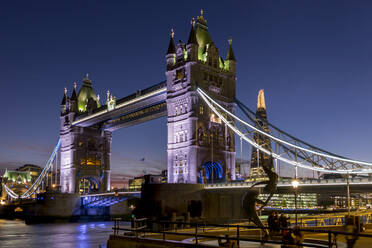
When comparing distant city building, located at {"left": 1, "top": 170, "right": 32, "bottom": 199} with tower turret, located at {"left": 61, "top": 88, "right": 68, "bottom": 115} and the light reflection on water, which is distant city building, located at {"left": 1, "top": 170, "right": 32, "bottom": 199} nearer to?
tower turret, located at {"left": 61, "top": 88, "right": 68, "bottom": 115}

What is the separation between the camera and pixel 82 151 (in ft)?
295

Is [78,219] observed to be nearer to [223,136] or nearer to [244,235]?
[223,136]

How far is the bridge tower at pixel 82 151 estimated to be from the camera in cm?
8925

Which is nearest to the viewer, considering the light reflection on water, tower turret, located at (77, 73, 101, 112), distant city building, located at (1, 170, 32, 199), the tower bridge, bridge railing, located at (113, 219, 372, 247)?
bridge railing, located at (113, 219, 372, 247)

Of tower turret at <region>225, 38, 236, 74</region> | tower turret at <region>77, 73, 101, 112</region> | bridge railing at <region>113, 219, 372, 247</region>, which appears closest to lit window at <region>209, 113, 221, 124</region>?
tower turret at <region>225, 38, 236, 74</region>

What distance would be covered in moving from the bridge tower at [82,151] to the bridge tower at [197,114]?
1190 inches

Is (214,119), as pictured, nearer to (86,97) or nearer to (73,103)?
(73,103)

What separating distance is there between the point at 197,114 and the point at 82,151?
3908cm

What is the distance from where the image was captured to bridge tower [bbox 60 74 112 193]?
3514 inches

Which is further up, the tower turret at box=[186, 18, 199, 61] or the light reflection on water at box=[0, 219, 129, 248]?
the tower turret at box=[186, 18, 199, 61]

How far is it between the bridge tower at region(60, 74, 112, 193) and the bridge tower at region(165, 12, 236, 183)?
3023 centimetres

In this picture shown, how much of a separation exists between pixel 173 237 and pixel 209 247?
30.6 feet

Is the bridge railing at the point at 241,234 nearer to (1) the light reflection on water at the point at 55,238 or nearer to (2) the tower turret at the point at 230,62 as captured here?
(1) the light reflection on water at the point at 55,238

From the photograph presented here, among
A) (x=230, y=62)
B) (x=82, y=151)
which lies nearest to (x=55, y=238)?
(x=230, y=62)
